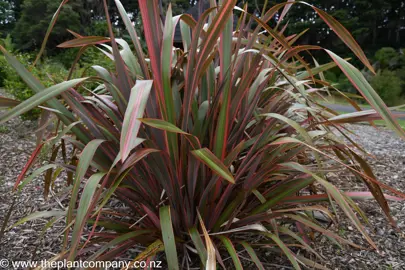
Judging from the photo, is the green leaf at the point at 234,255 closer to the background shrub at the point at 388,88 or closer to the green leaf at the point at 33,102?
the green leaf at the point at 33,102

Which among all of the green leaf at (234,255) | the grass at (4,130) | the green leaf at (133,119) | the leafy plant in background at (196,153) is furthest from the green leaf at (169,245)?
the grass at (4,130)

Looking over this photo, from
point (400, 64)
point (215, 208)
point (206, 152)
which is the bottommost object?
point (400, 64)

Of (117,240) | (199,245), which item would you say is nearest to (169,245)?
(199,245)

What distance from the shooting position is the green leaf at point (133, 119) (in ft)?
2.35

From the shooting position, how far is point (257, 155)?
3.99ft

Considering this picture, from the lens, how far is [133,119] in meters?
0.76

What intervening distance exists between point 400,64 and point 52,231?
1573 centimetres

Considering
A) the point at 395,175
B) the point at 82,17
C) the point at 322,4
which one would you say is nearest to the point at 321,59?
the point at 322,4

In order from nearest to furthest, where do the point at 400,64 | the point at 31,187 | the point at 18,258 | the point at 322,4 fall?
the point at 18,258, the point at 31,187, the point at 400,64, the point at 322,4

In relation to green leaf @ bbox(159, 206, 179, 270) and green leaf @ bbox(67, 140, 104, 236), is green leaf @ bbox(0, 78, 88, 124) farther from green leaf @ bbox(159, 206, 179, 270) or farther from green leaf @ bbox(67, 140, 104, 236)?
green leaf @ bbox(159, 206, 179, 270)

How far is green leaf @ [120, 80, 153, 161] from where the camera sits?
72 centimetres

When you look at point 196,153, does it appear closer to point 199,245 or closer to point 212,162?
point 212,162

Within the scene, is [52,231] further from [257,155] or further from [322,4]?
[322,4]

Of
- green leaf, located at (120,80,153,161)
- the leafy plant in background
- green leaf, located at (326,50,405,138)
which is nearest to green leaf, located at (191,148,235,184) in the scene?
the leafy plant in background
